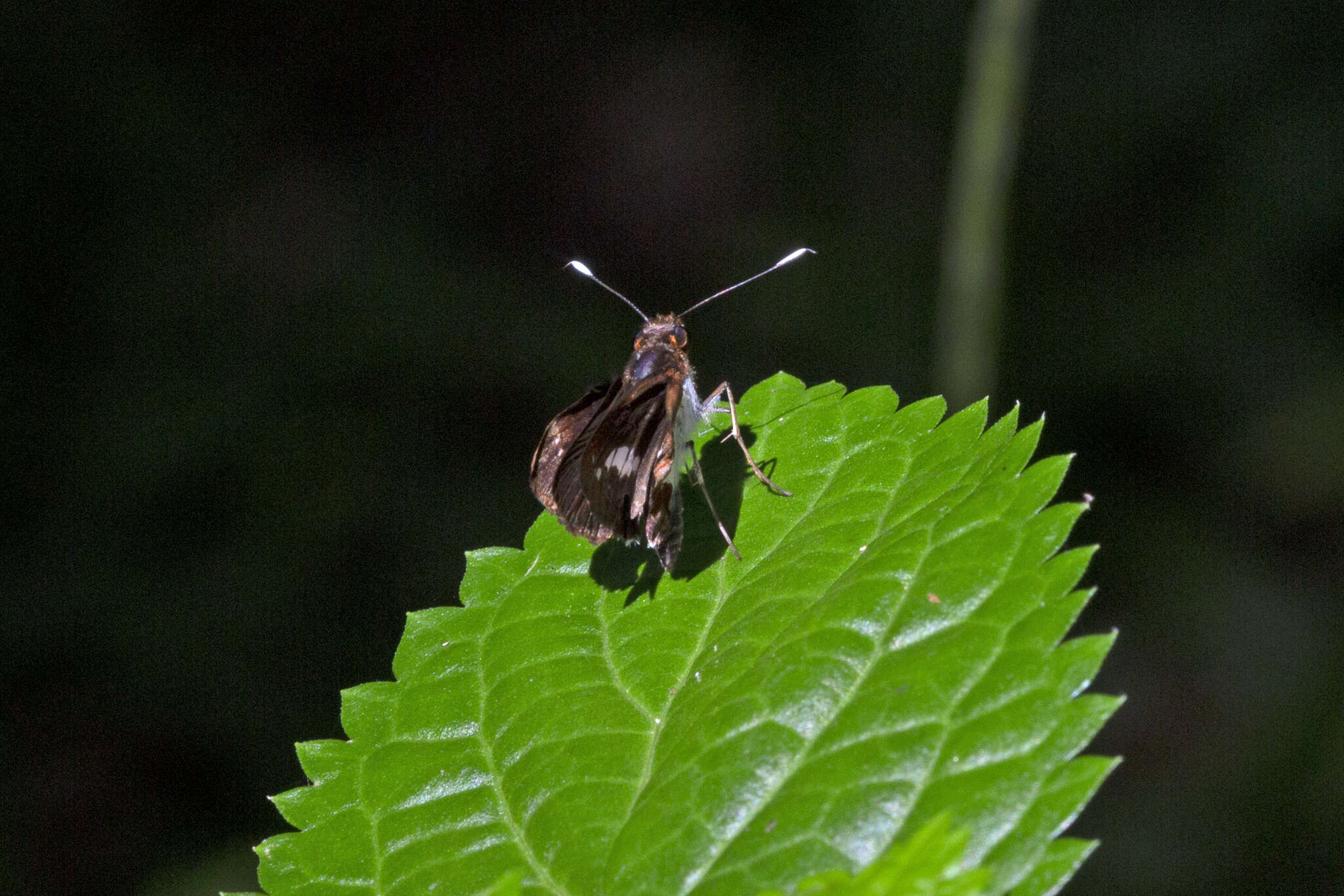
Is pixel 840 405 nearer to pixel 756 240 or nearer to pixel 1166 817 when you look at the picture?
pixel 1166 817

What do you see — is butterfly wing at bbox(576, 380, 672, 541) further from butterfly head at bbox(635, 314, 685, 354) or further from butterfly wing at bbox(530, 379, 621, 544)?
butterfly head at bbox(635, 314, 685, 354)

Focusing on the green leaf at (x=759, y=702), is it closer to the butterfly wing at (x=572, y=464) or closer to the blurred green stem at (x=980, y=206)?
the butterfly wing at (x=572, y=464)

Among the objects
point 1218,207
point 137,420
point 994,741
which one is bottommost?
point 994,741

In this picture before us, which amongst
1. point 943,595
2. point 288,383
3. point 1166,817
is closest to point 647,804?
point 943,595

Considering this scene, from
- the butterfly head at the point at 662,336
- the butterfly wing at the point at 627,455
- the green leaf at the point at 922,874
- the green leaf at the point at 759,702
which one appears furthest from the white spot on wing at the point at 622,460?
the green leaf at the point at 922,874

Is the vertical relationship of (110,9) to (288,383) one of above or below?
above

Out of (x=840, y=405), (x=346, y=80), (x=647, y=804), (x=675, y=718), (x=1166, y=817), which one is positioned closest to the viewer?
(x=647, y=804)

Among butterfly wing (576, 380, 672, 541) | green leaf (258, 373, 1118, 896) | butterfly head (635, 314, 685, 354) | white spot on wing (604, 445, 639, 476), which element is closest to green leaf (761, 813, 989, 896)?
green leaf (258, 373, 1118, 896)

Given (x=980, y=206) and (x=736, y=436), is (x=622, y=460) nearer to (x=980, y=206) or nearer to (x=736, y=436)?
(x=736, y=436)
